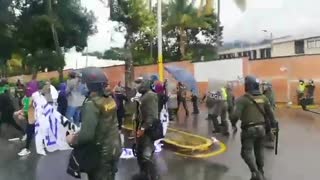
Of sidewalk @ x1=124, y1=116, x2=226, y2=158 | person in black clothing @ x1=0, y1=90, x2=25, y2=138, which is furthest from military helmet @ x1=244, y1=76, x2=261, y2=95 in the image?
person in black clothing @ x1=0, y1=90, x2=25, y2=138

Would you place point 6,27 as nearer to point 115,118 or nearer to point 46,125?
point 46,125

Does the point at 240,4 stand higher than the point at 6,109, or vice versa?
the point at 240,4

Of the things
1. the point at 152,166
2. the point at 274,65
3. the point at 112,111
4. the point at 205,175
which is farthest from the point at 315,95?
the point at 112,111

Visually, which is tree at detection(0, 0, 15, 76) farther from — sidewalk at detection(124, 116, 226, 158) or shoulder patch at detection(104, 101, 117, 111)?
shoulder patch at detection(104, 101, 117, 111)

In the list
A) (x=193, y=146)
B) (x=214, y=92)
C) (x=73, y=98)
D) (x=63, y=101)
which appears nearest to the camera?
(x=193, y=146)

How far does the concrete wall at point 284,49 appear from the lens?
39.1 metres

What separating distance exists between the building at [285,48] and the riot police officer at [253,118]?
26169mm

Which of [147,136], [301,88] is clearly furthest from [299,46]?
[147,136]

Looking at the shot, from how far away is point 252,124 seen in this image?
725 centimetres

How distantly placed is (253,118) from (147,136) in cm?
158

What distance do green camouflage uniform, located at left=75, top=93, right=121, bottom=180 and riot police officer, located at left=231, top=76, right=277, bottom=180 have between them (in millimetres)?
2938

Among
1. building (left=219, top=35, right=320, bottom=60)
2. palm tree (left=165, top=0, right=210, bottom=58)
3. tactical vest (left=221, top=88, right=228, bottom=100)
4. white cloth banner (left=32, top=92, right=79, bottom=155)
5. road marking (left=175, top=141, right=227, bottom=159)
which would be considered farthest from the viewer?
building (left=219, top=35, right=320, bottom=60)

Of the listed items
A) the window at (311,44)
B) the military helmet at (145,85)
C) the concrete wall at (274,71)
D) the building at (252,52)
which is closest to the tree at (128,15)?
the concrete wall at (274,71)

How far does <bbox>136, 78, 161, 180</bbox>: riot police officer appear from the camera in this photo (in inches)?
265
